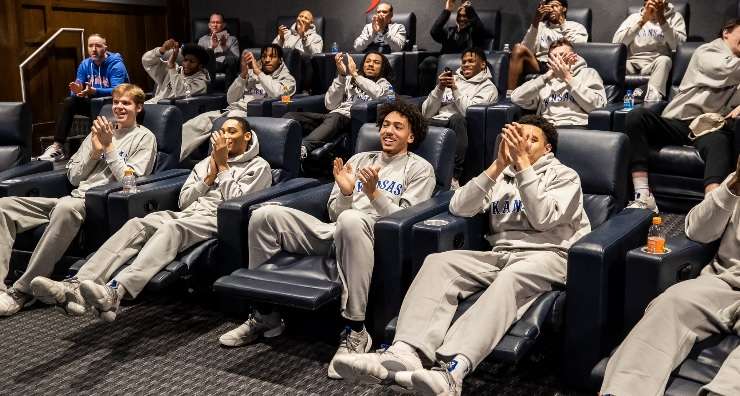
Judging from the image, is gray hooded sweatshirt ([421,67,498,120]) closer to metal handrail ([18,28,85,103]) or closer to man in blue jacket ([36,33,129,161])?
man in blue jacket ([36,33,129,161])

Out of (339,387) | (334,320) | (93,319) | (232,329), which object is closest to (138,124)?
(93,319)

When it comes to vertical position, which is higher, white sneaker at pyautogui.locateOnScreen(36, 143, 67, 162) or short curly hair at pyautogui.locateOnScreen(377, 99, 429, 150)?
short curly hair at pyautogui.locateOnScreen(377, 99, 429, 150)

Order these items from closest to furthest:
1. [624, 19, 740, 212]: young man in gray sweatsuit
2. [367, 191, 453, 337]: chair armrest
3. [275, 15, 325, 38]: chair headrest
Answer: [367, 191, 453, 337]: chair armrest < [624, 19, 740, 212]: young man in gray sweatsuit < [275, 15, 325, 38]: chair headrest

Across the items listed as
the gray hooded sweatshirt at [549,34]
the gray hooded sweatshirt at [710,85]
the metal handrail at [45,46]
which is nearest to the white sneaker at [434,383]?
the gray hooded sweatshirt at [710,85]

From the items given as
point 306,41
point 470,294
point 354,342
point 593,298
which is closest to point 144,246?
point 354,342

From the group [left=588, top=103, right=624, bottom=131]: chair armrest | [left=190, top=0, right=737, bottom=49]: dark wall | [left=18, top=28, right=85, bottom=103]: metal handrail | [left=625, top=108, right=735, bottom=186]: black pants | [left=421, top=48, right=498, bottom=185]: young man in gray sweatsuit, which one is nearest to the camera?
[left=625, top=108, right=735, bottom=186]: black pants

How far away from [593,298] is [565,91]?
8.51 feet

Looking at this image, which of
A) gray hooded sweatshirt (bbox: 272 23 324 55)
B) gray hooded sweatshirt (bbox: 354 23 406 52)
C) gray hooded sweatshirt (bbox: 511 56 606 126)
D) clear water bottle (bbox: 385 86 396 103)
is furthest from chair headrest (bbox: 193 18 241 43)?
gray hooded sweatshirt (bbox: 511 56 606 126)

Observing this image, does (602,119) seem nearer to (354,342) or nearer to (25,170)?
(354,342)

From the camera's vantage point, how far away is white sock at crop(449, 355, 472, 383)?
2.32 meters

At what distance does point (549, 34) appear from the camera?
20.2ft

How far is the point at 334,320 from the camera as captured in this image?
10.5 ft

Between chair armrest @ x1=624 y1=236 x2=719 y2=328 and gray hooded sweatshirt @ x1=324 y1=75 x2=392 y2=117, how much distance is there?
3.33 metres

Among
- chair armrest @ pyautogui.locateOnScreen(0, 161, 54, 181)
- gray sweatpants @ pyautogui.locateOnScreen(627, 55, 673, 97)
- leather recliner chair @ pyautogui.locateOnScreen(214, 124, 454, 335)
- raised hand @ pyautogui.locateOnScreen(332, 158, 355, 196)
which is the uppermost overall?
gray sweatpants @ pyautogui.locateOnScreen(627, 55, 673, 97)
